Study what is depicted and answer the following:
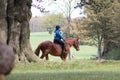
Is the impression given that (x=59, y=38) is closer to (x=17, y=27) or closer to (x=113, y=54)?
(x=17, y=27)

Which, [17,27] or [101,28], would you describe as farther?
[101,28]

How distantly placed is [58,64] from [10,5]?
4411 mm

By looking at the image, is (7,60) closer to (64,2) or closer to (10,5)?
(10,5)

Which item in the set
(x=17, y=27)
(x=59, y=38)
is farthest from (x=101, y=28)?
(x=17, y=27)

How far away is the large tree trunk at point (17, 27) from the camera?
22984 millimetres

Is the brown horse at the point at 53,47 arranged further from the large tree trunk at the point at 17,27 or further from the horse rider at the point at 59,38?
the large tree trunk at the point at 17,27

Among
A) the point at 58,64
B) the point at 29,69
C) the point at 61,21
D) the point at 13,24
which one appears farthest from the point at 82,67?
the point at 61,21

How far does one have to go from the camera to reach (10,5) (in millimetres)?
23062

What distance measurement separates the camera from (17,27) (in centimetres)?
2377

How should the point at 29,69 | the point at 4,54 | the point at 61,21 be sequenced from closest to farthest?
the point at 4,54, the point at 29,69, the point at 61,21

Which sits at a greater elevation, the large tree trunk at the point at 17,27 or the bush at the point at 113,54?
the large tree trunk at the point at 17,27

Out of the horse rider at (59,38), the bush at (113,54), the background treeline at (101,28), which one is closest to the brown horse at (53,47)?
the horse rider at (59,38)

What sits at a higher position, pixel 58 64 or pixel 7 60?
pixel 7 60

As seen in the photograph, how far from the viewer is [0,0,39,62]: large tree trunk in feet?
75.4
